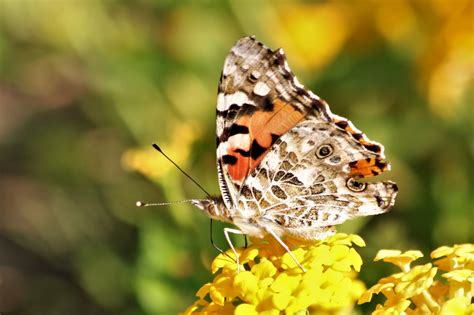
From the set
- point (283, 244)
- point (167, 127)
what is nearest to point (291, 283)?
point (283, 244)

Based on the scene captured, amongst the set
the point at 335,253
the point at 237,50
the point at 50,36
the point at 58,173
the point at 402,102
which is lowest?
the point at 335,253

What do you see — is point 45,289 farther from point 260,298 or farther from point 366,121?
point 260,298

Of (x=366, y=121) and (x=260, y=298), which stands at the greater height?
(x=366, y=121)

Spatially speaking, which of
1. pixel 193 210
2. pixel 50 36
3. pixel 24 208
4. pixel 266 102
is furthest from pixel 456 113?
pixel 24 208

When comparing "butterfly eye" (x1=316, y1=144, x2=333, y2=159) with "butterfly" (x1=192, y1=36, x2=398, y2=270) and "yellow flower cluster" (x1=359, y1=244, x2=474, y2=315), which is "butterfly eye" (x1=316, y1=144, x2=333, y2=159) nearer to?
"butterfly" (x1=192, y1=36, x2=398, y2=270)

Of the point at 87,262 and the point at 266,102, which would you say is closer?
the point at 266,102

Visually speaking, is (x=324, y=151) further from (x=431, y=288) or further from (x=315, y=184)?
→ (x=431, y=288)

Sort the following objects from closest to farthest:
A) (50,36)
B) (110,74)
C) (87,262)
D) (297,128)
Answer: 1. (297,128)
2. (87,262)
3. (110,74)
4. (50,36)

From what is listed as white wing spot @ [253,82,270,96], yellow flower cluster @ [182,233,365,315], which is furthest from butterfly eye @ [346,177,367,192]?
white wing spot @ [253,82,270,96]
